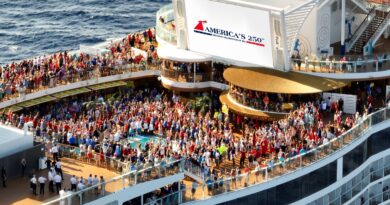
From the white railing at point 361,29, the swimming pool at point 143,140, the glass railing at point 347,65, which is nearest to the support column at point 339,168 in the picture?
the glass railing at point 347,65

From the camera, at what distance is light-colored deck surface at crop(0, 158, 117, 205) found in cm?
5422

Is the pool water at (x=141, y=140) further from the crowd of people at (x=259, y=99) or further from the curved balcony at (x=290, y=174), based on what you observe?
the curved balcony at (x=290, y=174)

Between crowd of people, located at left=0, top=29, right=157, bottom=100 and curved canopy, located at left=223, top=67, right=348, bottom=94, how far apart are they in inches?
399

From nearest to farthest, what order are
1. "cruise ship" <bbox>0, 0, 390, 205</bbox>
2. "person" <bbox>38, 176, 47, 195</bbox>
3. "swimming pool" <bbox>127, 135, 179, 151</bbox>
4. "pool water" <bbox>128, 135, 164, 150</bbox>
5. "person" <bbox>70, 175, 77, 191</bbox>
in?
"person" <bbox>70, 175, 77, 191</bbox>
"person" <bbox>38, 176, 47, 195</bbox>
"cruise ship" <bbox>0, 0, 390, 205</bbox>
"swimming pool" <bbox>127, 135, 179, 151</bbox>
"pool water" <bbox>128, 135, 164, 150</bbox>

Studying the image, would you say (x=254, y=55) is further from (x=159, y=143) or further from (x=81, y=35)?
(x=81, y=35)

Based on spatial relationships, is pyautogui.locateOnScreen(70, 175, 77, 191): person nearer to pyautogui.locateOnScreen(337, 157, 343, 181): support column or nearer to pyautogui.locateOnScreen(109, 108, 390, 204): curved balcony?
pyautogui.locateOnScreen(109, 108, 390, 204): curved balcony

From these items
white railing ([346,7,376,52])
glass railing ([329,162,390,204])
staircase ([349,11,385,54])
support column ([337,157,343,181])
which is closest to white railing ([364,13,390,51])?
staircase ([349,11,385,54])

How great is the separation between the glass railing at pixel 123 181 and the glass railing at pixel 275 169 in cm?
134

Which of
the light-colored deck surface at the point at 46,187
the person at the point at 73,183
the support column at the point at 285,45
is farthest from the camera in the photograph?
the support column at the point at 285,45

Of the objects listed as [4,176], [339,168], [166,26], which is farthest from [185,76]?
[4,176]

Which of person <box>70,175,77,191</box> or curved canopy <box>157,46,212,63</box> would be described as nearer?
person <box>70,175,77,191</box>

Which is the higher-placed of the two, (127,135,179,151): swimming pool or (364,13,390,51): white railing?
(364,13,390,51): white railing

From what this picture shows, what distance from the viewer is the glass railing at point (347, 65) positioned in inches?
2776

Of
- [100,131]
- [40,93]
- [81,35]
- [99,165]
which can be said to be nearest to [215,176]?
[99,165]
